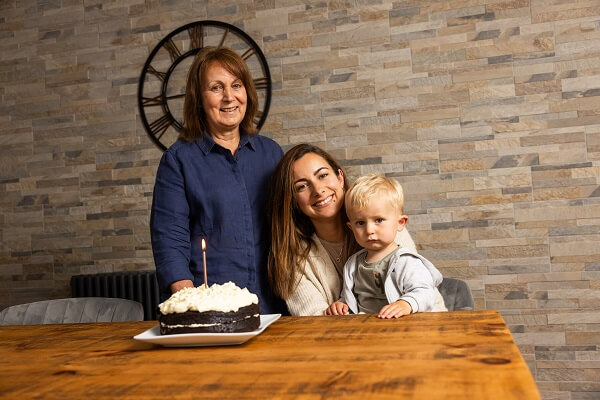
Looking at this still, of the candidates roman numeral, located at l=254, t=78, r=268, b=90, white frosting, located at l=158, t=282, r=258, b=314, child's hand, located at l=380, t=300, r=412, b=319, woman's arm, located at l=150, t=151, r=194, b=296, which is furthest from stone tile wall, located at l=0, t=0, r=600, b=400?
white frosting, located at l=158, t=282, r=258, b=314

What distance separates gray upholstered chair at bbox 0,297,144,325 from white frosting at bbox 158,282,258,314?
37.3 inches

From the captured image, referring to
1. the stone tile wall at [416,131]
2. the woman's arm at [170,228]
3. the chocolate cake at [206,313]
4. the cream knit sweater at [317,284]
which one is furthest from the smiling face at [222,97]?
the stone tile wall at [416,131]

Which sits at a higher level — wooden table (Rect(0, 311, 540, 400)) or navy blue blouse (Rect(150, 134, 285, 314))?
navy blue blouse (Rect(150, 134, 285, 314))

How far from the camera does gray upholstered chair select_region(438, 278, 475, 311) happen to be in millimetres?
2034

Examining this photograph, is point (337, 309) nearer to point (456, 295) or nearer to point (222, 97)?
point (456, 295)

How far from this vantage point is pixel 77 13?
443 centimetres

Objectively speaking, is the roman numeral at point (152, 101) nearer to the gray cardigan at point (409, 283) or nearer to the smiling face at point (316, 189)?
the smiling face at point (316, 189)

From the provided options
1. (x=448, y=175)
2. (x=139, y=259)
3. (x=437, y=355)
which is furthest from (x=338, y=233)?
(x=139, y=259)

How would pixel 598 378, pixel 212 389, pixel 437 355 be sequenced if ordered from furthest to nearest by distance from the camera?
pixel 598 378
pixel 437 355
pixel 212 389

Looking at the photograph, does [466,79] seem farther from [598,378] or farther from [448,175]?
[598,378]

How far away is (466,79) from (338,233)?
1.92 meters

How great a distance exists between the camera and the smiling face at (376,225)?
1.93 m

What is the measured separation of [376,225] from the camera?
1.93 m

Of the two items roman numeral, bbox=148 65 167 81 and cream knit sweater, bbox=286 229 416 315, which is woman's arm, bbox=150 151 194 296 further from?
roman numeral, bbox=148 65 167 81
